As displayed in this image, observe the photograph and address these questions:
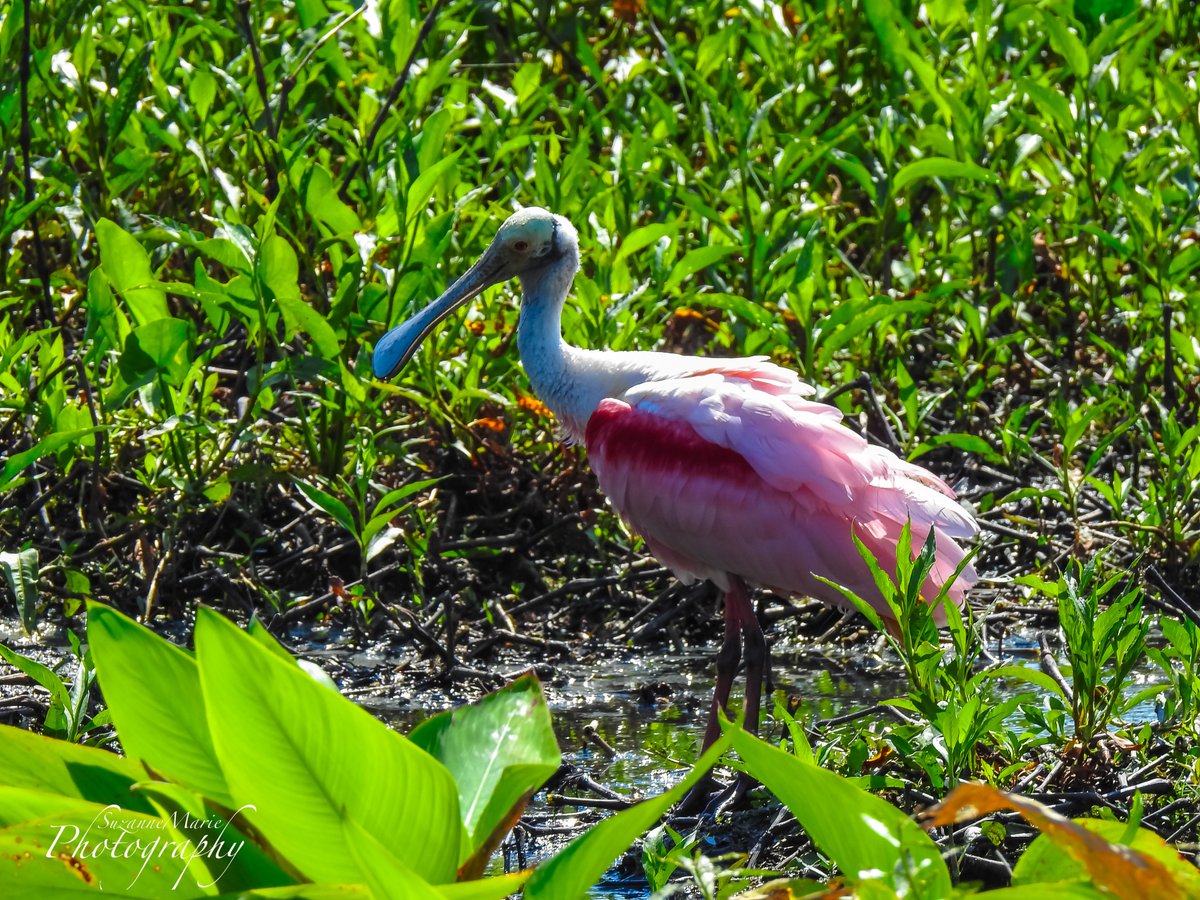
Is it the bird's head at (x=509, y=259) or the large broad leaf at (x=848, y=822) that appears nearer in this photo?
the large broad leaf at (x=848, y=822)

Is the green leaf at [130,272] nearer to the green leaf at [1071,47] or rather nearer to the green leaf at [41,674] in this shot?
the green leaf at [41,674]

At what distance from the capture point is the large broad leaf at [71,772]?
2723 millimetres

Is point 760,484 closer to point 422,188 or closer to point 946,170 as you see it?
point 422,188

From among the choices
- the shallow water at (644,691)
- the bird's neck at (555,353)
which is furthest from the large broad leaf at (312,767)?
the bird's neck at (555,353)

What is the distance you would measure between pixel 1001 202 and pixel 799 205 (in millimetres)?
788

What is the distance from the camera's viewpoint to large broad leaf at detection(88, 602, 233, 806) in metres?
2.70

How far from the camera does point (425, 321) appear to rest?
544 centimetres

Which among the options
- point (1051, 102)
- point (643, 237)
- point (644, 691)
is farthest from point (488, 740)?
point (1051, 102)

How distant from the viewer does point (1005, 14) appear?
7699 mm

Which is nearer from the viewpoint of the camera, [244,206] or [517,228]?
[517,228]

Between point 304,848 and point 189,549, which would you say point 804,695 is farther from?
point 304,848

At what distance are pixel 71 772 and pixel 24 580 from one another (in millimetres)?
2041

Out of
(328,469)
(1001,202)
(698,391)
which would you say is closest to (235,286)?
(328,469)

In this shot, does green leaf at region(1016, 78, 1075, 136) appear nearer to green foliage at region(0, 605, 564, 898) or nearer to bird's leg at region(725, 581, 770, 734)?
bird's leg at region(725, 581, 770, 734)
